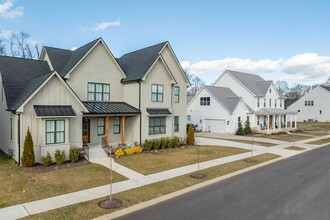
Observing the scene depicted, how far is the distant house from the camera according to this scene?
14055 millimetres

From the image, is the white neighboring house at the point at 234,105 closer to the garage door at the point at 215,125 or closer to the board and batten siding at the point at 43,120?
the garage door at the point at 215,125

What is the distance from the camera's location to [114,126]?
781 inches

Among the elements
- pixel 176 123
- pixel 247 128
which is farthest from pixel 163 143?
pixel 247 128

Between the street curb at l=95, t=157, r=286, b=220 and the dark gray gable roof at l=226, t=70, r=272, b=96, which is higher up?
the dark gray gable roof at l=226, t=70, r=272, b=96

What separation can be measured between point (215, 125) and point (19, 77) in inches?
1040

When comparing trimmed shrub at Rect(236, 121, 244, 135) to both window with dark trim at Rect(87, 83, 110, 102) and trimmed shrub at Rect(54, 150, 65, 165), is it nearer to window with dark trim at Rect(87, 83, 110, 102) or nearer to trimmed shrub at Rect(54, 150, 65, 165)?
window with dark trim at Rect(87, 83, 110, 102)

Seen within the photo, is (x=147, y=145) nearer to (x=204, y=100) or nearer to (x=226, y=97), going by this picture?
(x=204, y=100)

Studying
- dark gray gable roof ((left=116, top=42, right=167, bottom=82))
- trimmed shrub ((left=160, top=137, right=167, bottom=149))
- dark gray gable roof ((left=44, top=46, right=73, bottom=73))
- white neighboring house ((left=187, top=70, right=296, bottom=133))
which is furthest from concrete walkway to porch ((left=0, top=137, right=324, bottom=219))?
white neighboring house ((left=187, top=70, right=296, bottom=133))

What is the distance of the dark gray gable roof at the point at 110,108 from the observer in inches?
674

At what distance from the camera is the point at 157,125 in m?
20.6

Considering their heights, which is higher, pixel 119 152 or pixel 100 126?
pixel 100 126

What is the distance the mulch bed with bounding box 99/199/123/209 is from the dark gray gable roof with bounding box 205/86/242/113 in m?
26.9

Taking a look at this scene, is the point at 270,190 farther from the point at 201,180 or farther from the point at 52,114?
the point at 52,114

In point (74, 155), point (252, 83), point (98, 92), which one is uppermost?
point (252, 83)
